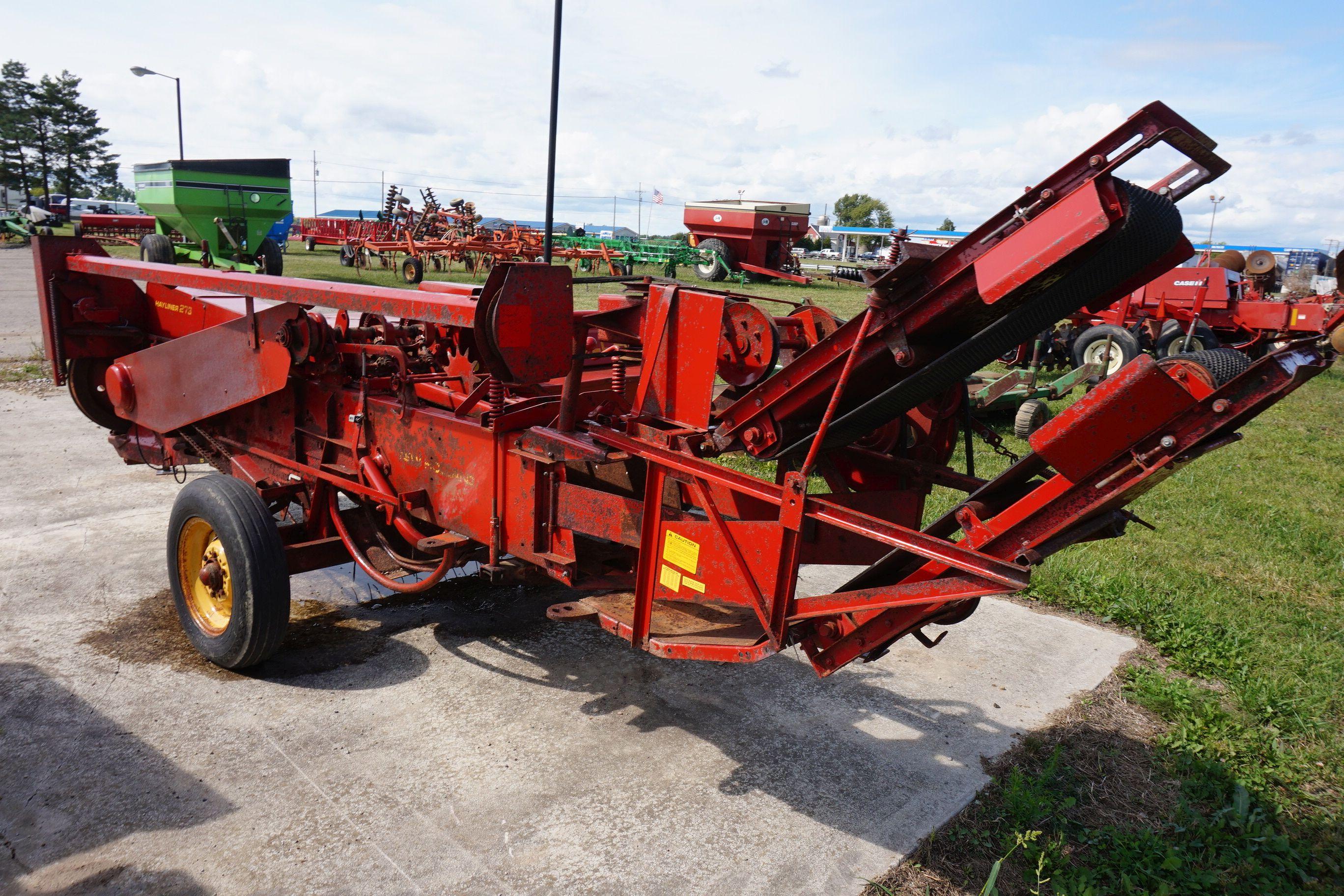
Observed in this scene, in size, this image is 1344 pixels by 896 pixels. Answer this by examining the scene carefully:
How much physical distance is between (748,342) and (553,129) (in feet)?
14.9

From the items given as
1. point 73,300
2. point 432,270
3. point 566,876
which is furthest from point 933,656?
point 432,270

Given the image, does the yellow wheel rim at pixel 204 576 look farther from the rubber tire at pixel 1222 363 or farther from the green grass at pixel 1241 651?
the green grass at pixel 1241 651

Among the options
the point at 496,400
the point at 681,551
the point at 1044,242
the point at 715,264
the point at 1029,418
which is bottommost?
the point at 1029,418

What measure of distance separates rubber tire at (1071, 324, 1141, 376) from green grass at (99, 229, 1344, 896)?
486 centimetres

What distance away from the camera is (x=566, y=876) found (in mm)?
2891

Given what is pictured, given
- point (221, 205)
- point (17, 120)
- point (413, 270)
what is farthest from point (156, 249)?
point (17, 120)

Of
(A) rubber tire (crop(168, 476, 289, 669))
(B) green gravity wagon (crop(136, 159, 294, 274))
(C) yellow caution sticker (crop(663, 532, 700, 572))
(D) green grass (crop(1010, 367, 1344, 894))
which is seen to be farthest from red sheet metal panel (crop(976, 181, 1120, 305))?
(B) green gravity wagon (crop(136, 159, 294, 274))

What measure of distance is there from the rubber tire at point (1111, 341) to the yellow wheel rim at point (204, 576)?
11.8m

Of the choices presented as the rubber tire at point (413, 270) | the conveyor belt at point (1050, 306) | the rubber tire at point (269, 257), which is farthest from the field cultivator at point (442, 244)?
the conveyor belt at point (1050, 306)

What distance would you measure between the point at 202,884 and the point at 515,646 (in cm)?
187

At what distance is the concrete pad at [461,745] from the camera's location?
292 cm

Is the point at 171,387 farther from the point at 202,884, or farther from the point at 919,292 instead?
the point at 919,292

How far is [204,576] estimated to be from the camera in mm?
4125

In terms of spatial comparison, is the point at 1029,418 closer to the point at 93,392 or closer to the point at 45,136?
the point at 93,392
